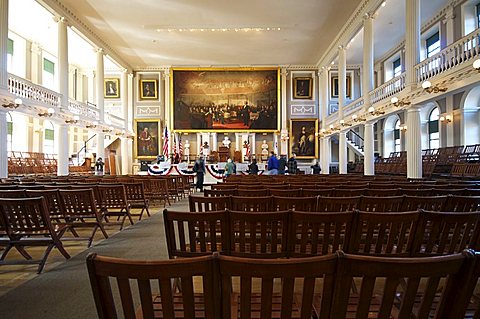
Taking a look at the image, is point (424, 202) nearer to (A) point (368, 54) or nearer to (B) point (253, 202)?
(B) point (253, 202)

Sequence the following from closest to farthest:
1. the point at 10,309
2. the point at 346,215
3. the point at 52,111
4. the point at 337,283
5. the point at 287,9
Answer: the point at 337,283, the point at 346,215, the point at 10,309, the point at 52,111, the point at 287,9

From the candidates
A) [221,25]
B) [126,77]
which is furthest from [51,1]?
[126,77]

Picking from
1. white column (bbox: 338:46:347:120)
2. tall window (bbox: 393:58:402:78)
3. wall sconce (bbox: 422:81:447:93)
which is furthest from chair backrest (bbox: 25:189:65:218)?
tall window (bbox: 393:58:402:78)

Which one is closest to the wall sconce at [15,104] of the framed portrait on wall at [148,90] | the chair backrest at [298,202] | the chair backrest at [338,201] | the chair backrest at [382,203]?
the chair backrest at [298,202]

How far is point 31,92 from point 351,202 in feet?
53.7

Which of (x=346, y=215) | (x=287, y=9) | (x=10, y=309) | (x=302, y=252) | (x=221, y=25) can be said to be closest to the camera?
(x=346, y=215)

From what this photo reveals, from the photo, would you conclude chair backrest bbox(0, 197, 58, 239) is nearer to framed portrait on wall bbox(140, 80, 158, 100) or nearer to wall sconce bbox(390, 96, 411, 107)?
wall sconce bbox(390, 96, 411, 107)

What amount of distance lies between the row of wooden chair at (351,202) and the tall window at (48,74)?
26.8m

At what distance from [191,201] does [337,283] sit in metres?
2.67

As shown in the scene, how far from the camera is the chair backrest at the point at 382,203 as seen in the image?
3691 millimetres

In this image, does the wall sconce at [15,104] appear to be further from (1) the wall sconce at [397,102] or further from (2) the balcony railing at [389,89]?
(2) the balcony railing at [389,89]

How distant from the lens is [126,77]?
2872cm

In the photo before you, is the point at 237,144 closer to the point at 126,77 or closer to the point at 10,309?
the point at 126,77

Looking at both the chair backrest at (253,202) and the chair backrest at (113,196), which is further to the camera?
the chair backrest at (113,196)
